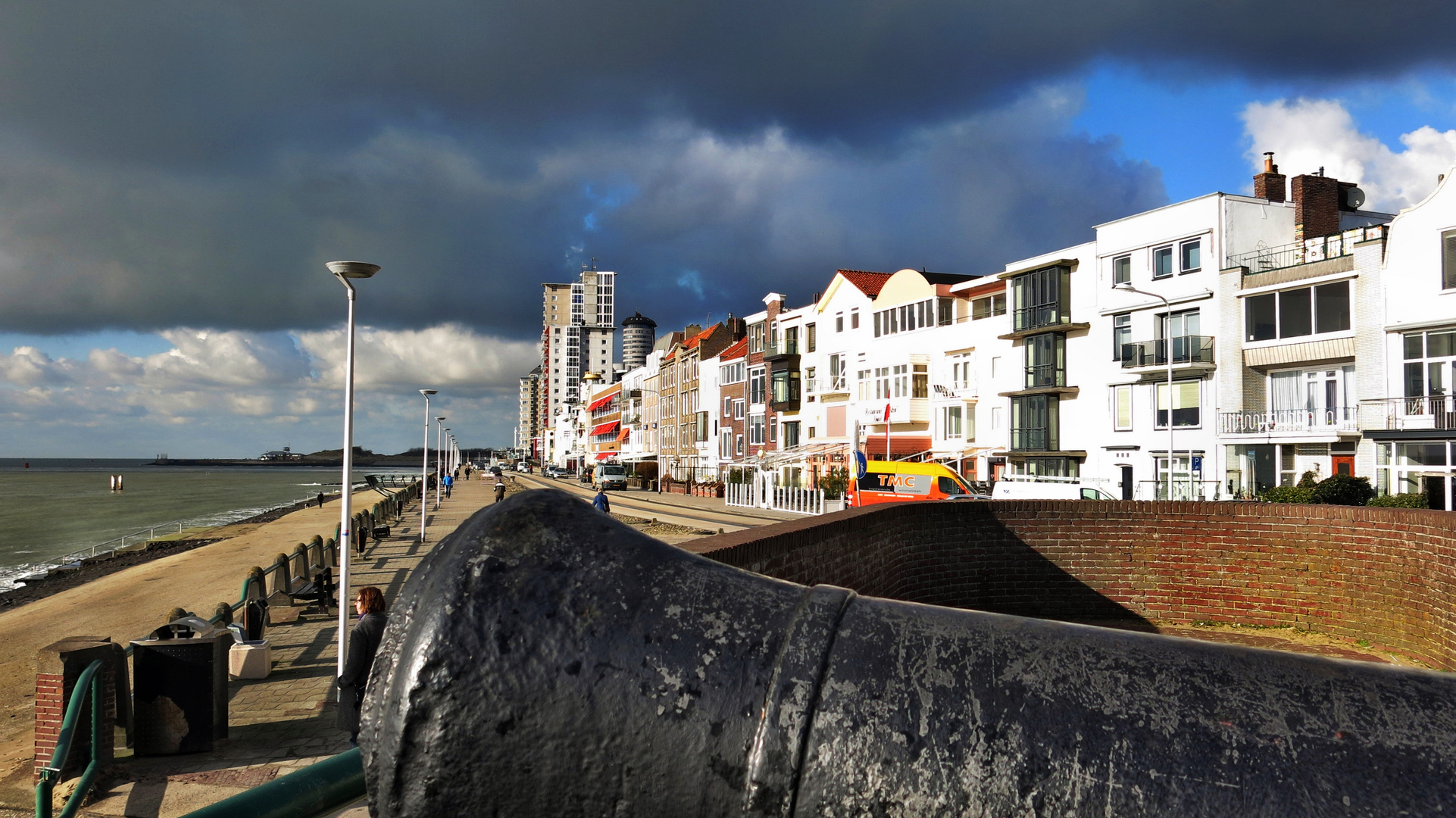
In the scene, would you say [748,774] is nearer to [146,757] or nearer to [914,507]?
[914,507]

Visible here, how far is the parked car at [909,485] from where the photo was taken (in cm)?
2811

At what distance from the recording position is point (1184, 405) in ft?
103

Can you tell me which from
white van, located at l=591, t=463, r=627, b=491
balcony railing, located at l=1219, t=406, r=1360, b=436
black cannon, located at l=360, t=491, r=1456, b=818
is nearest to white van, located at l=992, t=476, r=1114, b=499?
balcony railing, located at l=1219, t=406, r=1360, b=436

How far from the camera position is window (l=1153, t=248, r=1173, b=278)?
32.2 meters

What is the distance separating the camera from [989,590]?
33.2 ft

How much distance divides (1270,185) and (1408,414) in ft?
37.5

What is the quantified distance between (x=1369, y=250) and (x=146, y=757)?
31.2 metres

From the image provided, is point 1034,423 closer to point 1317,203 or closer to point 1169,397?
point 1169,397

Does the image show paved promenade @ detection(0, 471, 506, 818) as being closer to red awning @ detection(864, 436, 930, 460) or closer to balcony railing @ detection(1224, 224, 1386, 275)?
red awning @ detection(864, 436, 930, 460)

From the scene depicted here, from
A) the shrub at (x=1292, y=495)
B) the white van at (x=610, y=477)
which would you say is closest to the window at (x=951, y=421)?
the shrub at (x=1292, y=495)

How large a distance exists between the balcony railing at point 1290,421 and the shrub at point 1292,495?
595 centimetres

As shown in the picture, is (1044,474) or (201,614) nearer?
(201,614)

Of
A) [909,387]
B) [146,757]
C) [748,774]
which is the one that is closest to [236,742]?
[146,757]

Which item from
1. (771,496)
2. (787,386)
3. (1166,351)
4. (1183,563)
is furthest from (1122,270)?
(1183,563)
